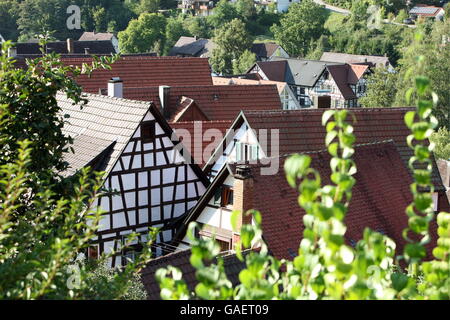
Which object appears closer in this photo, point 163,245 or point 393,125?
point 163,245

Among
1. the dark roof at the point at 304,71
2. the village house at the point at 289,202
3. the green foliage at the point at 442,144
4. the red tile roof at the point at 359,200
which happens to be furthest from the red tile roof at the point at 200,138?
the dark roof at the point at 304,71

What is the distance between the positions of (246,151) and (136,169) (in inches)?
105

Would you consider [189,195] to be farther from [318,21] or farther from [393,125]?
[318,21]

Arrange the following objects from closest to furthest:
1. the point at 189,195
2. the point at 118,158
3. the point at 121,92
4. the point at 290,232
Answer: the point at 290,232 < the point at 118,158 < the point at 189,195 < the point at 121,92

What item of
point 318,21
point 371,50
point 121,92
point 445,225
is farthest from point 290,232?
point 318,21

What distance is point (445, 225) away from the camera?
4344 mm

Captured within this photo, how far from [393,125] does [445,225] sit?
58.0 ft

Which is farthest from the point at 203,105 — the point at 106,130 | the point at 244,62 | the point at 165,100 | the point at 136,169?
the point at 244,62

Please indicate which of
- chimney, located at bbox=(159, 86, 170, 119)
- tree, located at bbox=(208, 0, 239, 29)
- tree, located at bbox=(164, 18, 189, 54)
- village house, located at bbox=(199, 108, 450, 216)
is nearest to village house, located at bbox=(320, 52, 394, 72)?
tree, located at bbox=(164, 18, 189, 54)

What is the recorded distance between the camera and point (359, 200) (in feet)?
57.7

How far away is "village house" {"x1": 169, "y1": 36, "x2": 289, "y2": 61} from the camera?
3457 inches

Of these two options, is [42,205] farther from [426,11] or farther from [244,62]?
[426,11]

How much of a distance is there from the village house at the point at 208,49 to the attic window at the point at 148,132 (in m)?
67.0
